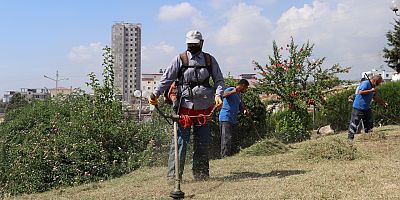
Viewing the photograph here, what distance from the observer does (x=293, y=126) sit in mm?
11516

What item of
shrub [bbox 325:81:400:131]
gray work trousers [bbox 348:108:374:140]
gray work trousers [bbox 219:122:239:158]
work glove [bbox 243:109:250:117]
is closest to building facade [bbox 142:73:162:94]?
gray work trousers [bbox 219:122:239:158]

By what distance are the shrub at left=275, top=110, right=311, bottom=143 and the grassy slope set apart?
3750 millimetres

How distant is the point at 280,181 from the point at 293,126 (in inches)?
241

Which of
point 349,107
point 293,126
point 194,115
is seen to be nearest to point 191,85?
point 194,115

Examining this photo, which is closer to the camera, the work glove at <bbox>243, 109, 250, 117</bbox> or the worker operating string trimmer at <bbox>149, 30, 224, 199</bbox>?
the worker operating string trimmer at <bbox>149, 30, 224, 199</bbox>

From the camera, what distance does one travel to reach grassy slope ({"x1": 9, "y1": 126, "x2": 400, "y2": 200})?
15.8ft

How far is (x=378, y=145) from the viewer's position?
7.97 m

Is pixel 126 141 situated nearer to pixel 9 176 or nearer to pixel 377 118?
pixel 9 176

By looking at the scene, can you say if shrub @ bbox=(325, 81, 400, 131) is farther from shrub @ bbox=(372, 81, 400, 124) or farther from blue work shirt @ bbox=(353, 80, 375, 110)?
blue work shirt @ bbox=(353, 80, 375, 110)

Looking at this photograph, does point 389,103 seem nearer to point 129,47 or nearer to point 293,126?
point 293,126

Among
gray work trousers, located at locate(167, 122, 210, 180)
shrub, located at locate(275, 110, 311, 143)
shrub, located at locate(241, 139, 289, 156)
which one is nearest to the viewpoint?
gray work trousers, located at locate(167, 122, 210, 180)

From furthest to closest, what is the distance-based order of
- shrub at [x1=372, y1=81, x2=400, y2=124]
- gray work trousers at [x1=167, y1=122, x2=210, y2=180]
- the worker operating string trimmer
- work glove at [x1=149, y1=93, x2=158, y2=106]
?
shrub at [x1=372, y1=81, x2=400, y2=124] → gray work trousers at [x1=167, y1=122, x2=210, y2=180] → the worker operating string trimmer → work glove at [x1=149, y1=93, x2=158, y2=106]

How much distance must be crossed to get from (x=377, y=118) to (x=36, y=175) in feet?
31.6

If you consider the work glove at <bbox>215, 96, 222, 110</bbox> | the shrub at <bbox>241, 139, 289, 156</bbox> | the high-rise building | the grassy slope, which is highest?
the high-rise building
